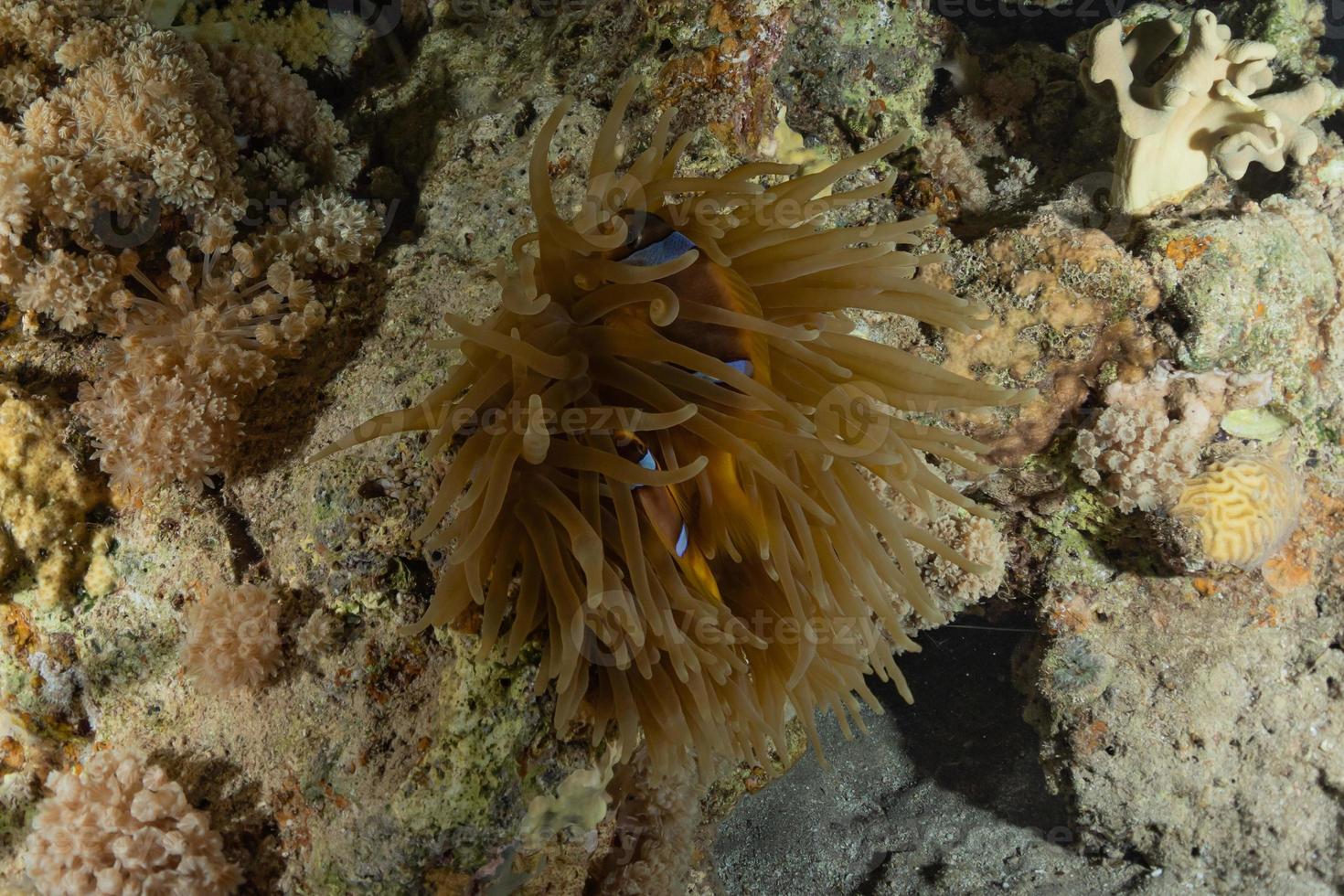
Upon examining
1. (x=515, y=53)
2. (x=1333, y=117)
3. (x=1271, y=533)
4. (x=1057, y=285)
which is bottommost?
Answer: (x=1271, y=533)

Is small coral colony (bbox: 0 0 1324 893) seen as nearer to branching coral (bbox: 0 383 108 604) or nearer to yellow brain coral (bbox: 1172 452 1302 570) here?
branching coral (bbox: 0 383 108 604)

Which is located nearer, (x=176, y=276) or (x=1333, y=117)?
(x=176, y=276)

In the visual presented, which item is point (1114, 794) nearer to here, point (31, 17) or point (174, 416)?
point (174, 416)

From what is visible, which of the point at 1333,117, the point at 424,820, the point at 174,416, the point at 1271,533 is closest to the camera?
the point at 424,820

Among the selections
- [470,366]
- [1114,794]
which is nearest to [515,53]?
[470,366]

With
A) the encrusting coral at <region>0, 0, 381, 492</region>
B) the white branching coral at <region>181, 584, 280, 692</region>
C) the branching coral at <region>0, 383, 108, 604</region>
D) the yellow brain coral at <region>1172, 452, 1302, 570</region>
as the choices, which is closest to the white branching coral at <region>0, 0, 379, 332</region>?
the encrusting coral at <region>0, 0, 381, 492</region>

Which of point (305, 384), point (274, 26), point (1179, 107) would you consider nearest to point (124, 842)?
point (305, 384)
